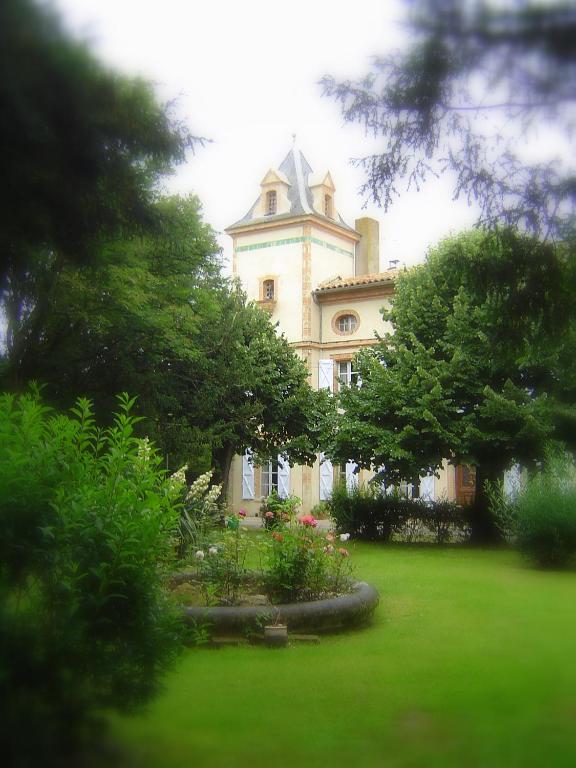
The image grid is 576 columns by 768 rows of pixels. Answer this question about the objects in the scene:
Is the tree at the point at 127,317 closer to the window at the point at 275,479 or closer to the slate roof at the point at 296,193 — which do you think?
the slate roof at the point at 296,193

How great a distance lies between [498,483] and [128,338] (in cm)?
968

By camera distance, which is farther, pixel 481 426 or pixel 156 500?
pixel 481 426

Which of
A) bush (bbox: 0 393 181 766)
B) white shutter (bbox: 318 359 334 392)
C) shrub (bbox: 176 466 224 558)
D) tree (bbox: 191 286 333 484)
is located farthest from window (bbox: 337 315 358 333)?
bush (bbox: 0 393 181 766)

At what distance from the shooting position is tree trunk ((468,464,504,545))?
15.3 meters

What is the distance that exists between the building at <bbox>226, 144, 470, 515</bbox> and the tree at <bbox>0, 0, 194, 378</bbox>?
4.82ft

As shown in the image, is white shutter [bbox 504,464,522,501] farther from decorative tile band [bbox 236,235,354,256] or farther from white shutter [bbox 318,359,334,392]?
white shutter [bbox 318,359,334,392]

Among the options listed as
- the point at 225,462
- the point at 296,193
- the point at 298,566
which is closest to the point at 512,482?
the point at 298,566

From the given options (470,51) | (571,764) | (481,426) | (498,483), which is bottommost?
(571,764)

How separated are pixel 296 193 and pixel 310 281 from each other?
4.55m

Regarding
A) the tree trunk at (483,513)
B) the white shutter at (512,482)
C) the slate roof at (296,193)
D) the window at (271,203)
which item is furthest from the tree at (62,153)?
the tree trunk at (483,513)

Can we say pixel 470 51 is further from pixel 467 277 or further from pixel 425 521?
pixel 425 521

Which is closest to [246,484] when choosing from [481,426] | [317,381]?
[317,381]

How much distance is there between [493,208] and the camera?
15.5 feet

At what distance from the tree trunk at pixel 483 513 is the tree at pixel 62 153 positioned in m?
12.2
